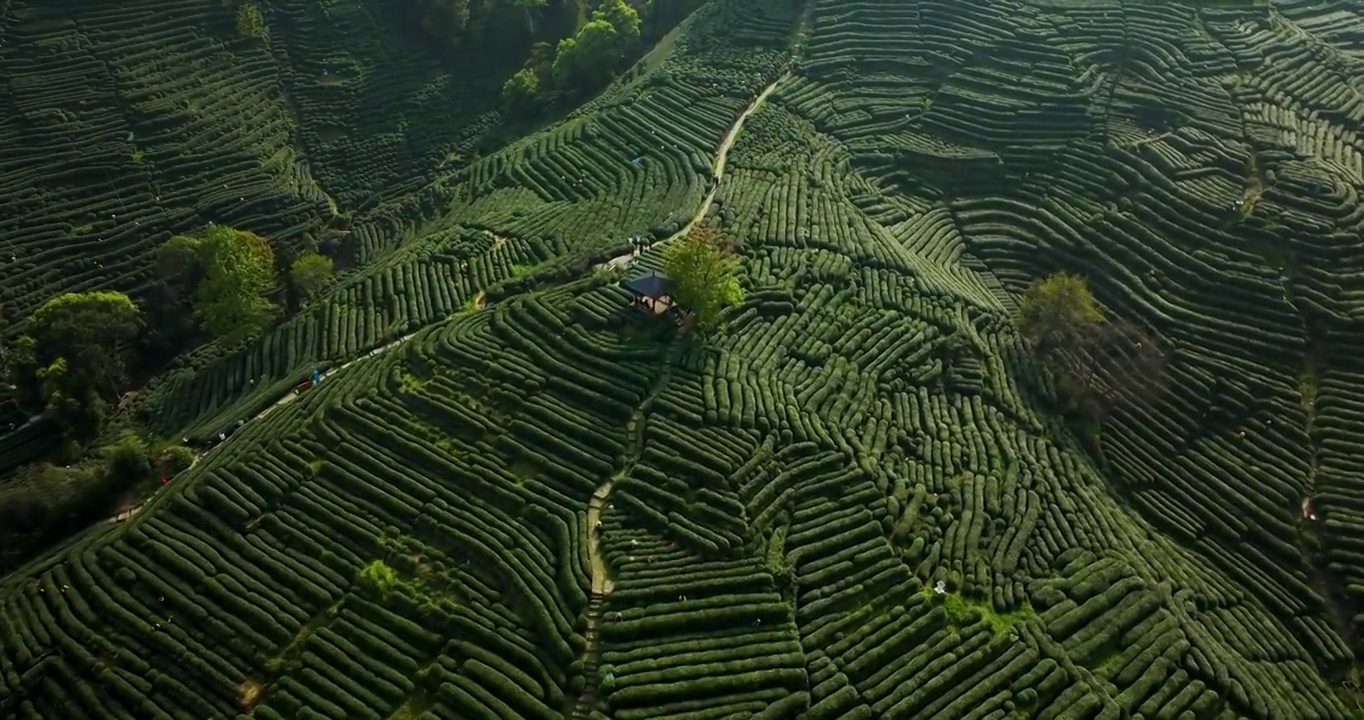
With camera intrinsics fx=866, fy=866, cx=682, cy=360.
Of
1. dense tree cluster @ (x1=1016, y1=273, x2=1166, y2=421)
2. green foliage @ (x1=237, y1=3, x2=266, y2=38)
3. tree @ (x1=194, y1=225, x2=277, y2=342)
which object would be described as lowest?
dense tree cluster @ (x1=1016, y1=273, x2=1166, y2=421)

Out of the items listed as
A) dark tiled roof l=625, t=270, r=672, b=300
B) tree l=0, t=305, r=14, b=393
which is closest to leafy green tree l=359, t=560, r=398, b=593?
dark tiled roof l=625, t=270, r=672, b=300

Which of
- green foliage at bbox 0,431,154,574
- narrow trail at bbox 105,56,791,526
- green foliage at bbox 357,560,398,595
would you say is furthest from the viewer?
narrow trail at bbox 105,56,791,526

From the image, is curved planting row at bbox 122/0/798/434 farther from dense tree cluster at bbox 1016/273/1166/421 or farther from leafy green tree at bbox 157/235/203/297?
Answer: dense tree cluster at bbox 1016/273/1166/421

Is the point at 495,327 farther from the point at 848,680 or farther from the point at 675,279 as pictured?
the point at 848,680

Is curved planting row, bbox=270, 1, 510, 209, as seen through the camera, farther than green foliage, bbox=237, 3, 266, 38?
No

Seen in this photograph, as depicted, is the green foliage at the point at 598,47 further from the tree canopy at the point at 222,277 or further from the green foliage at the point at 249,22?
the tree canopy at the point at 222,277

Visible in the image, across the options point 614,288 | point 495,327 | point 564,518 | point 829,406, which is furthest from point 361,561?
point 829,406

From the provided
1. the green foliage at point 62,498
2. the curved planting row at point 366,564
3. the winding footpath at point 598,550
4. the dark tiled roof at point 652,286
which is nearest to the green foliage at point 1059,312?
the winding footpath at point 598,550

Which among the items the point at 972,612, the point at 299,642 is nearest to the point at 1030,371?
the point at 972,612
